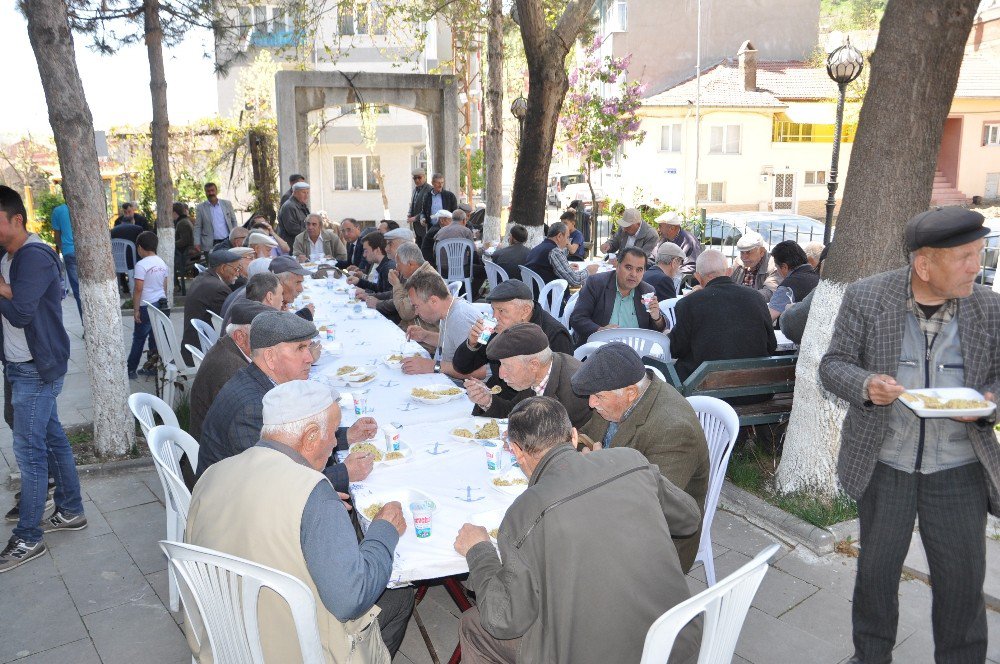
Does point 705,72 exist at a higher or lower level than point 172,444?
higher

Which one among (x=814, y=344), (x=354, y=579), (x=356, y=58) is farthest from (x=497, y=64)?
(x=356, y=58)

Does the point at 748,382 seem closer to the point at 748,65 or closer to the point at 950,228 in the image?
the point at 950,228

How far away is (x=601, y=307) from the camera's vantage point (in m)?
6.46

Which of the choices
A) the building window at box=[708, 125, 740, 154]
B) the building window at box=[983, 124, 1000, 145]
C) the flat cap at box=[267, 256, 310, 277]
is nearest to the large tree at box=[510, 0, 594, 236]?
the flat cap at box=[267, 256, 310, 277]

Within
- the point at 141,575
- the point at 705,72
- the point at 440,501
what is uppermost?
the point at 705,72

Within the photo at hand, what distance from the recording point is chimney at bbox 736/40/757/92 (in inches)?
1124

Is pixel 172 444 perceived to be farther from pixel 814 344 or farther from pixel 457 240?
pixel 457 240

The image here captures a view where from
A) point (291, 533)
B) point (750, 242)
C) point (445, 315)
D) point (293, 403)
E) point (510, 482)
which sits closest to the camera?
point (291, 533)

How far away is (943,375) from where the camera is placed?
292 cm

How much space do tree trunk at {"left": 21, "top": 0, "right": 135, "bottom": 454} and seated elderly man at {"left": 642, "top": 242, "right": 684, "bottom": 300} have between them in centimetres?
440

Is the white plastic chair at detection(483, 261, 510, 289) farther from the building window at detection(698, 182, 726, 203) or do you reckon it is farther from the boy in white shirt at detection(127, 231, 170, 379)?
the building window at detection(698, 182, 726, 203)

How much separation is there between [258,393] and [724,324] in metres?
3.20

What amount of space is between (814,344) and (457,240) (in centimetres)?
690

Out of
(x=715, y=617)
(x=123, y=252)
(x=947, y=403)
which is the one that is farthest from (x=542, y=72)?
(x=715, y=617)
